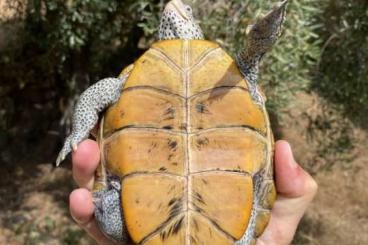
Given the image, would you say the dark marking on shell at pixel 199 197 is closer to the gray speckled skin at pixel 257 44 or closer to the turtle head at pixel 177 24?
the gray speckled skin at pixel 257 44

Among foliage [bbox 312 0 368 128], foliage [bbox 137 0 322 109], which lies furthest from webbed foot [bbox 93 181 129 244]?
foliage [bbox 312 0 368 128]

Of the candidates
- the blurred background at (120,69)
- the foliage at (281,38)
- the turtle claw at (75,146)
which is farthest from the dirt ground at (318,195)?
the turtle claw at (75,146)

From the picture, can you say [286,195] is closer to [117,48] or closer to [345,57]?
[345,57]

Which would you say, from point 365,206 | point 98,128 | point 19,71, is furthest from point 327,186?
point 98,128

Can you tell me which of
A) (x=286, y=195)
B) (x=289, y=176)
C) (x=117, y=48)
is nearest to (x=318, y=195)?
(x=117, y=48)

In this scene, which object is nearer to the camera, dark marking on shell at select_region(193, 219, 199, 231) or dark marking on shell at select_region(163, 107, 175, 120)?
dark marking on shell at select_region(193, 219, 199, 231)

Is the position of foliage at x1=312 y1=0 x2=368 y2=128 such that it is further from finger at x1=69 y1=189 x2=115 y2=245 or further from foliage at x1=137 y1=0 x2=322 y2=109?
finger at x1=69 y1=189 x2=115 y2=245
